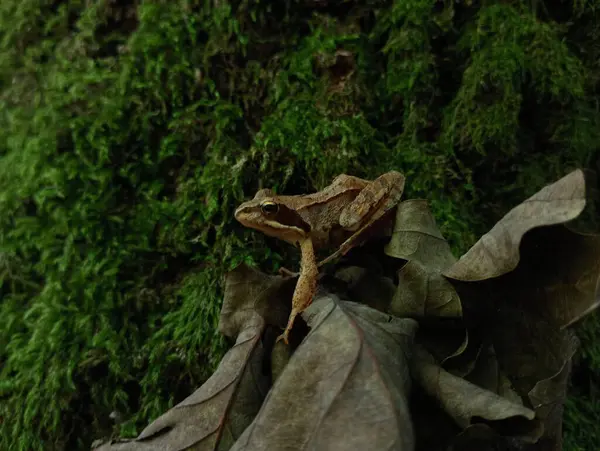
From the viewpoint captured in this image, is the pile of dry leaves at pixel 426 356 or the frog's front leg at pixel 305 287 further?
the frog's front leg at pixel 305 287

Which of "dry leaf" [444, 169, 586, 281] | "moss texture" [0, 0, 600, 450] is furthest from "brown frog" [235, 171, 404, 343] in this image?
"dry leaf" [444, 169, 586, 281]

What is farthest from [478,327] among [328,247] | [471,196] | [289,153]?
[289,153]

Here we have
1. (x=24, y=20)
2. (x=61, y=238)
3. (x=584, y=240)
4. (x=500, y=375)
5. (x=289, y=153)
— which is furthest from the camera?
(x=24, y=20)

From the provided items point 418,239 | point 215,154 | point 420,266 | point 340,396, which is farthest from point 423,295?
point 215,154

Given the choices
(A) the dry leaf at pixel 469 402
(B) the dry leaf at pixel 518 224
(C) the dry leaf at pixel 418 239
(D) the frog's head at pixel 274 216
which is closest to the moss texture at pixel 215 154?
(D) the frog's head at pixel 274 216

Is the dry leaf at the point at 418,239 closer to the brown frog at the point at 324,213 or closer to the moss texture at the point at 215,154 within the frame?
the brown frog at the point at 324,213

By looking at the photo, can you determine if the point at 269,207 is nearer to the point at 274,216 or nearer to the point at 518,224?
the point at 274,216

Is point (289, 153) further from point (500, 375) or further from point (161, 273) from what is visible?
point (500, 375)
